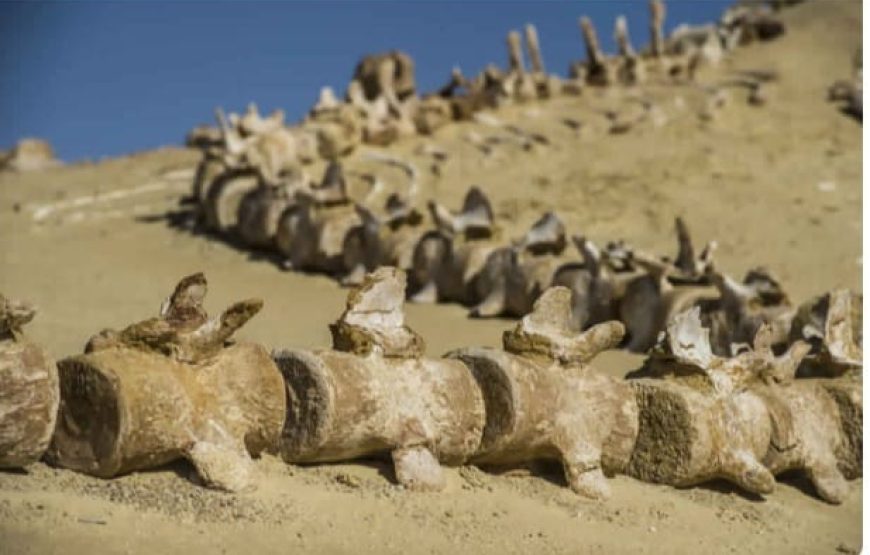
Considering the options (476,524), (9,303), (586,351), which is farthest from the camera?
(586,351)

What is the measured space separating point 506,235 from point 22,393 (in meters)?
5.99

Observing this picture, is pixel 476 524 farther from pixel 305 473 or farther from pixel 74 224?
pixel 74 224

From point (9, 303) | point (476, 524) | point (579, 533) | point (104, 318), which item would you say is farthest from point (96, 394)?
point (104, 318)

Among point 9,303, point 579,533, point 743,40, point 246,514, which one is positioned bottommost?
point 579,533

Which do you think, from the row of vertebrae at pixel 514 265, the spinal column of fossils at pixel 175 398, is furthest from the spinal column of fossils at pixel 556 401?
the row of vertebrae at pixel 514 265

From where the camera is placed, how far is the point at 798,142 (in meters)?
11.6

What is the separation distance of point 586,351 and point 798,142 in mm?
8392

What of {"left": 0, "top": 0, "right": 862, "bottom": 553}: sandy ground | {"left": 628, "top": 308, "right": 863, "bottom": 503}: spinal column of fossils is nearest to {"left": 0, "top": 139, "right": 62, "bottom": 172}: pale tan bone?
{"left": 0, "top": 0, "right": 862, "bottom": 553}: sandy ground

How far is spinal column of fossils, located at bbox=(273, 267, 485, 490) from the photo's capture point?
3324 mm

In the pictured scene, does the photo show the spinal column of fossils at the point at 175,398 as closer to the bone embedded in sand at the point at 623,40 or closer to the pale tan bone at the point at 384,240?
the pale tan bone at the point at 384,240

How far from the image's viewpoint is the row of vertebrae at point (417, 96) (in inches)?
412

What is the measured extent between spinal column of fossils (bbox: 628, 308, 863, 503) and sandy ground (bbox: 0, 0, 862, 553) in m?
0.10

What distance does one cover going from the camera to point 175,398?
3.06 m

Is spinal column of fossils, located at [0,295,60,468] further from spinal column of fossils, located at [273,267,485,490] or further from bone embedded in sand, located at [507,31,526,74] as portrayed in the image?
bone embedded in sand, located at [507,31,526,74]
